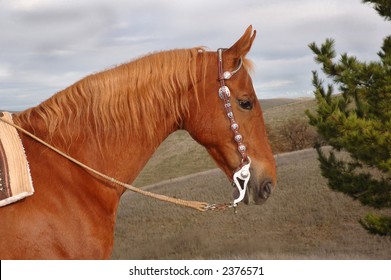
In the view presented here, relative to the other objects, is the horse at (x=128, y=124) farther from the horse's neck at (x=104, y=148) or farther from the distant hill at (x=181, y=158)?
the distant hill at (x=181, y=158)

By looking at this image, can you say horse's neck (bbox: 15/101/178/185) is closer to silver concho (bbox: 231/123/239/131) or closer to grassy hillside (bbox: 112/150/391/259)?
silver concho (bbox: 231/123/239/131)

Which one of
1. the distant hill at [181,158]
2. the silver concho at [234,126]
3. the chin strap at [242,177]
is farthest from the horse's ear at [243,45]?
the distant hill at [181,158]

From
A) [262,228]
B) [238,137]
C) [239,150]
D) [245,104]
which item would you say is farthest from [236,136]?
[262,228]

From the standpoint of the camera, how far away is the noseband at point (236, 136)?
416cm

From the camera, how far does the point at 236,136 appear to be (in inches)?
165

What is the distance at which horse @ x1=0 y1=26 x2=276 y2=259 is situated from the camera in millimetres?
4051

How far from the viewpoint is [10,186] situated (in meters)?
3.81

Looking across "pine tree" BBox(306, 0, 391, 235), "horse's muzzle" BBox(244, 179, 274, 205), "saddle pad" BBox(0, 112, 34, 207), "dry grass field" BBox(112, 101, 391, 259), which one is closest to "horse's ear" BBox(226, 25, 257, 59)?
"horse's muzzle" BBox(244, 179, 274, 205)

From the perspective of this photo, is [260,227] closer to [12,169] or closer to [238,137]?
[238,137]

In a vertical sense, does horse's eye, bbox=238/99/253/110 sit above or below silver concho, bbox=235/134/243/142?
above

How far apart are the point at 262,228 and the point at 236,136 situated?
1381 centimetres
